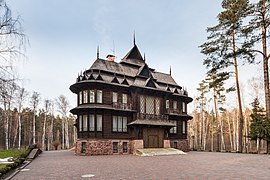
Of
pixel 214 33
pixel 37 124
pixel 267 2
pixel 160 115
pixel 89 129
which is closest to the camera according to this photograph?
pixel 267 2

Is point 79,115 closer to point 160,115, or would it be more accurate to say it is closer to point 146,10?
point 160,115

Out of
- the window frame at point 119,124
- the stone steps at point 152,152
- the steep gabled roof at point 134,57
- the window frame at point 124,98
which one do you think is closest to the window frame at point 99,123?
the window frame at point 119,124

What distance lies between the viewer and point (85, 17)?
56.3ft

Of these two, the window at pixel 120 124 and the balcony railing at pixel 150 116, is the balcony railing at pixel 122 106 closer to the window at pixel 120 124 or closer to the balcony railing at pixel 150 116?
the window at pixel 120 124

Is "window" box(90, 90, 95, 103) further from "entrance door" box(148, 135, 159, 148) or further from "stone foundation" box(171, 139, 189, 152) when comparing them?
"stone foundation" box(171, 139, 189, 152)

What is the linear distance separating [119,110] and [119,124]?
1.64 m

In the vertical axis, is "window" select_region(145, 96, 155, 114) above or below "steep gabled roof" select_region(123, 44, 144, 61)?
below

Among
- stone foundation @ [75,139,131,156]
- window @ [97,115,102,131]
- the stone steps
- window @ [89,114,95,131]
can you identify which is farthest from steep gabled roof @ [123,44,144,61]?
the stone steps

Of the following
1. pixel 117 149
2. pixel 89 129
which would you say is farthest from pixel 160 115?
pixel 89 129

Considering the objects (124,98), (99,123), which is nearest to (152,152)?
(99,123)

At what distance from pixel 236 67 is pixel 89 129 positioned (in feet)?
54.2

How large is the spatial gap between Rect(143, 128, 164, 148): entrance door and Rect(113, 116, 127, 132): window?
2279 millimetres

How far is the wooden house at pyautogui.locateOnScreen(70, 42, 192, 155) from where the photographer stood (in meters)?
23.4

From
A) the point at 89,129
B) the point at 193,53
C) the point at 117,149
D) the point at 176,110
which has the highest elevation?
the point at 193,53
